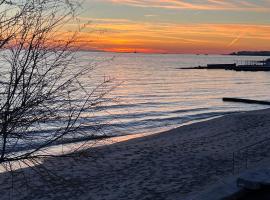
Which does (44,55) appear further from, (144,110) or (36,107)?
(144,110)

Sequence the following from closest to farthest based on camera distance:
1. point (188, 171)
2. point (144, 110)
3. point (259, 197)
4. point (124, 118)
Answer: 1. point (259, 197)
2. point (188, 171)
3. point (124, 118)
4. point (144, 110)

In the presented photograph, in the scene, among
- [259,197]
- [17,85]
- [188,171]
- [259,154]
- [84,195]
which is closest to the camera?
[17,85]

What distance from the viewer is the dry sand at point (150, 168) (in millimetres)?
13852

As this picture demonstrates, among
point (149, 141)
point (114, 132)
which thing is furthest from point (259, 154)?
point (114, 132)

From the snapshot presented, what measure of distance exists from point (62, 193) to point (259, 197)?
679 cm

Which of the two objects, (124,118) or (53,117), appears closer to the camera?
(53,117)

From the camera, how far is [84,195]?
1377cm

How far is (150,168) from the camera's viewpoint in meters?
17.3

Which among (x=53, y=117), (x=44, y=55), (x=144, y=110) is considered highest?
(x=44, y=55)

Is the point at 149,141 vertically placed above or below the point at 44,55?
below

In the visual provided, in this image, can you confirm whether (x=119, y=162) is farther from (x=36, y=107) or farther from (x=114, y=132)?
(x=36, y=107)

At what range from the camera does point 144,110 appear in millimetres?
43781

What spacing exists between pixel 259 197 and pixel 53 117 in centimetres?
597

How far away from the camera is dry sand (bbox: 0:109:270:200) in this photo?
13852mm
